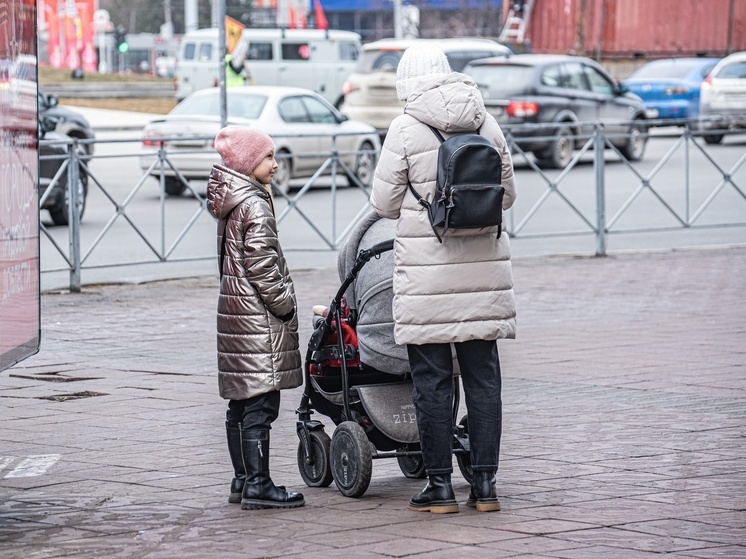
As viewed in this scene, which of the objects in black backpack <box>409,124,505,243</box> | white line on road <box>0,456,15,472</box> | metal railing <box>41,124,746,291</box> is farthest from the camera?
metal railing <box>41,124,746,291</box>

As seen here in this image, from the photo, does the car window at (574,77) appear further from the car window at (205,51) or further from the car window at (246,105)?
the car window at (205,51)

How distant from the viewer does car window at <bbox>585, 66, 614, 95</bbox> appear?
24.8m

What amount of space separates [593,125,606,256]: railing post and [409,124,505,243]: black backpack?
949 cm

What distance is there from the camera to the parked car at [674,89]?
30469 mm

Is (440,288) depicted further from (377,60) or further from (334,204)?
(377,60)

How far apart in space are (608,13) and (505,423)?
40.6 metres

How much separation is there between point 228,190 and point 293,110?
50.8 feet

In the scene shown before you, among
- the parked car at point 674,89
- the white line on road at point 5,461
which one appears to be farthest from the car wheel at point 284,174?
the parked car at point 674,89

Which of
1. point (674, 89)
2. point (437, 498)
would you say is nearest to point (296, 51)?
point (674, 89)

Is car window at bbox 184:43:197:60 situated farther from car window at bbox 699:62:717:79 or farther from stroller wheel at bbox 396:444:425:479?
stroller wheel at bbox 396:444:425:479

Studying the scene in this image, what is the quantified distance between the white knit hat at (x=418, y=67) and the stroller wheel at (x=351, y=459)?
1.35 m

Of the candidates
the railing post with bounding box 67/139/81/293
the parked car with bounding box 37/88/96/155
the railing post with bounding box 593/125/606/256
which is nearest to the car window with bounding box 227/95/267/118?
the parked car with bounding box 37/88/96/155

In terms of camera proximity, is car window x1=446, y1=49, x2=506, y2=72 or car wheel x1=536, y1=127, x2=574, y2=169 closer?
car wheel x1=536, y1=127, x2=574, y2=169

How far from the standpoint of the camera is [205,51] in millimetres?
34125
